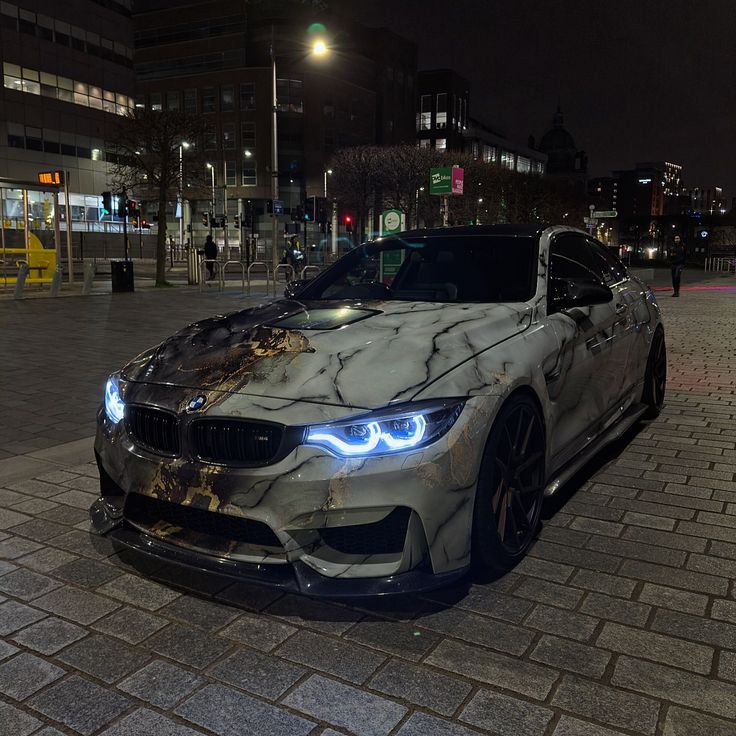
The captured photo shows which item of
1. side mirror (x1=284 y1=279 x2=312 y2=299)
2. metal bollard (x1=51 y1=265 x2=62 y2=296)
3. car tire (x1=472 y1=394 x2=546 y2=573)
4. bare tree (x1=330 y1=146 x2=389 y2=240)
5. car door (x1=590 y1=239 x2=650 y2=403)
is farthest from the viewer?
bare tree (x1=330 y1=146 x2=389 y2=240)

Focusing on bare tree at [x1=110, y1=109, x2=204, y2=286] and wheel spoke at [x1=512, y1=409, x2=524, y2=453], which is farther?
bare tree at [x1=110, y1=109, x2=204, y2=286]

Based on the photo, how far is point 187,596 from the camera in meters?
3.24

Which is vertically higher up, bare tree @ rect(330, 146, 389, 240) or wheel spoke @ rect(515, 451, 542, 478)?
bare tree @ rect(330, 146, 389, 240)

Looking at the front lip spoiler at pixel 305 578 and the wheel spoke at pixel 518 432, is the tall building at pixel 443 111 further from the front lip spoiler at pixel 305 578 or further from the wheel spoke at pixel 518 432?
the front lip spoiler at pixel 305 578

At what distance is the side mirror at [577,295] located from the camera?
162 inches

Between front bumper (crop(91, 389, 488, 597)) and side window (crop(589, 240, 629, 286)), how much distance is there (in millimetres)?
2891

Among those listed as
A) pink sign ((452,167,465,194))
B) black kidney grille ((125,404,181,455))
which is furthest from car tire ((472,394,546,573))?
pink sign ((452,167,465,194))

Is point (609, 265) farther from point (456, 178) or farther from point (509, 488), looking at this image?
point (456, 178)

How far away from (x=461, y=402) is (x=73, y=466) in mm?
3231

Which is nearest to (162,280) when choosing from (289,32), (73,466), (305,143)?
(73,466)

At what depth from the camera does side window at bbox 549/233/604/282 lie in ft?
14.9

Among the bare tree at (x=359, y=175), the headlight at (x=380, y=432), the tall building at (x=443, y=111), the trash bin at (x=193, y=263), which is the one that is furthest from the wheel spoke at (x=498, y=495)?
the tall building at (x=443, y=111)

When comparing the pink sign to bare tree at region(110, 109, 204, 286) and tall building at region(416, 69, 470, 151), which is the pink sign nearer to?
bare tree at region(110, 109, 204, 286)

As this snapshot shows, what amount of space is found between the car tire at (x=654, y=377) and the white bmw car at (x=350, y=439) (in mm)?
2238
